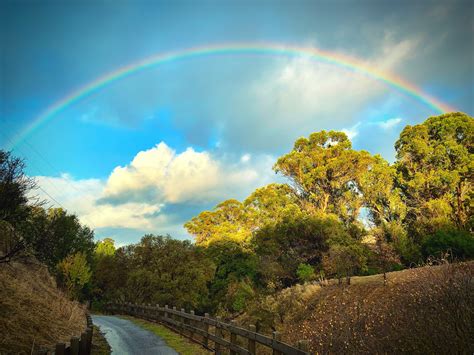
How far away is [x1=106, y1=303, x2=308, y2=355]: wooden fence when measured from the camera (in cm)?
647

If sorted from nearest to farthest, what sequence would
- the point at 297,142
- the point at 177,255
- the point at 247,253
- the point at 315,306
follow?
→ the point at 315,306, the point at 177,255, the point at 247,253, the point at 297,142

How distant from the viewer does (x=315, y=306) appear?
1902 cm

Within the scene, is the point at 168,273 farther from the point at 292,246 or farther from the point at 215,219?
the point at 215,219

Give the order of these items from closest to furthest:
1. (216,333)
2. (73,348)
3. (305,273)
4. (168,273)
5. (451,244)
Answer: (73,348) → (216,333) → (451,244) → (168,273) → (305,273)

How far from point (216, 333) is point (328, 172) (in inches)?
1460

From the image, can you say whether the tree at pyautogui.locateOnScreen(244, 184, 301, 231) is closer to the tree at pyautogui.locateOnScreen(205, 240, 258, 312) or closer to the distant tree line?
the distant tree line

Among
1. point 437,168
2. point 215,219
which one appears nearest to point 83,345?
point 437,168

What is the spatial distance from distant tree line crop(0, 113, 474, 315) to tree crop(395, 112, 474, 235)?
0.11 m

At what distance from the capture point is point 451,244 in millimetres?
24406

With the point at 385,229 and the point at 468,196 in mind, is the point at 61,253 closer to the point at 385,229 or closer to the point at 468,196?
the point at 385,229

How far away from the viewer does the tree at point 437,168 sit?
34594 millimetres

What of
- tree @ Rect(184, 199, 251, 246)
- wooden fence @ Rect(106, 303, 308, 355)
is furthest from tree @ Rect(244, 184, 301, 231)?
wooden fence @ Rect(106, 303, 308, 355)

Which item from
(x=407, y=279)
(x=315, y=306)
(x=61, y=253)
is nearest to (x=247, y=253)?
(x=315, y=306)

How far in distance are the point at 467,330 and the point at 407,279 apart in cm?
1332
